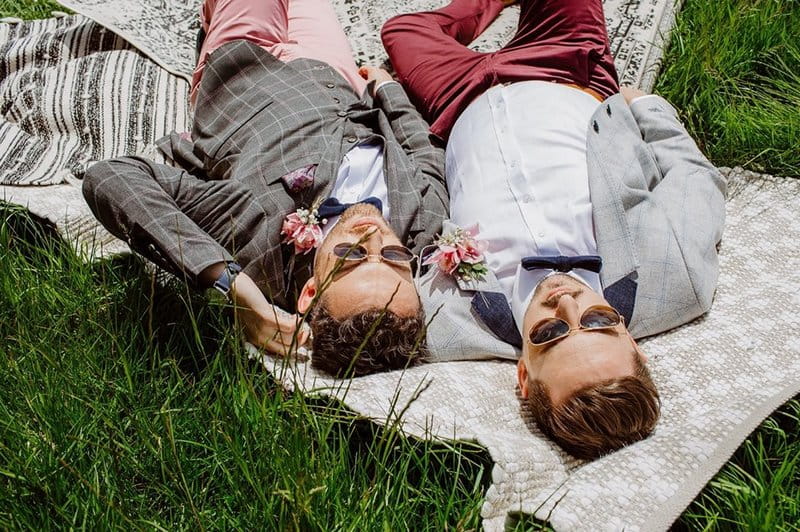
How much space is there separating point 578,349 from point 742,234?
1.29 meters

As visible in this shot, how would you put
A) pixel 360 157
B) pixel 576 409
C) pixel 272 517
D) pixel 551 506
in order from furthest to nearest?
pixel 360 157, pixel 576 409, pixel 551 506, pixel 272 517

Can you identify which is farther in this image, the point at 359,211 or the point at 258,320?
the point at 359,211

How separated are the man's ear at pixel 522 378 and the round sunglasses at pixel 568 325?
0.13 m

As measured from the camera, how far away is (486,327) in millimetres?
2832

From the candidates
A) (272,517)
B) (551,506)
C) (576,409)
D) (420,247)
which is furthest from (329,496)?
(420,247)

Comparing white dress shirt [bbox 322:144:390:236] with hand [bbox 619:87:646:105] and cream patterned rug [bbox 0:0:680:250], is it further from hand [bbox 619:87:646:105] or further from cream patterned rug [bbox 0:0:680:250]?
hand [bbox 619:87:646:105]

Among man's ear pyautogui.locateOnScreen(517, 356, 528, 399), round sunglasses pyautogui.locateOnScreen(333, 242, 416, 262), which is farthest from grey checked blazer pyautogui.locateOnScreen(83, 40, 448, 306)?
man's ear pyautogui.locateOnScreen(517, 356, 528, 399)

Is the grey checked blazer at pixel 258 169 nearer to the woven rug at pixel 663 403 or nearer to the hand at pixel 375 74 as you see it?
the hand at pixel 375 74

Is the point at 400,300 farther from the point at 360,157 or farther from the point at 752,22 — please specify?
the point at 752,22

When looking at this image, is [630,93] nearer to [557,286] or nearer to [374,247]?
[557,286]

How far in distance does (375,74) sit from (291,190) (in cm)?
→ 112

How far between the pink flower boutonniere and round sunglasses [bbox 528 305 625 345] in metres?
0.94

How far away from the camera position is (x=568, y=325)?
2.46 metres

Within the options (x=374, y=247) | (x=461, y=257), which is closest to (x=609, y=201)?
(x=461, y=257)
